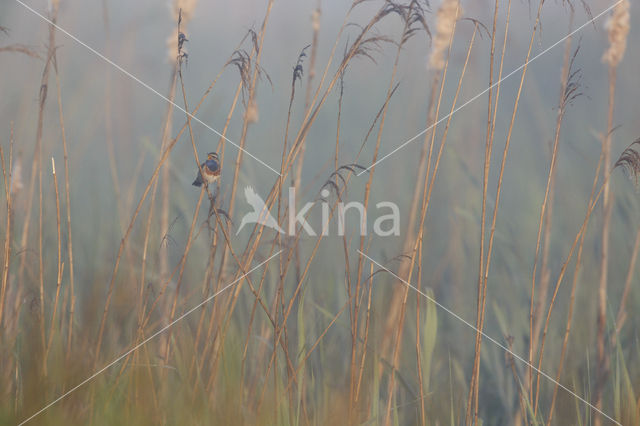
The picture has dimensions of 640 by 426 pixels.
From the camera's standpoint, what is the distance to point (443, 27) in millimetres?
1707

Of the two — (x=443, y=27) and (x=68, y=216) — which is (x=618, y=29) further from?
(x=68, y=216)

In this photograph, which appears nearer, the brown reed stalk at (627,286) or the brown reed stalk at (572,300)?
the brown reed stalk at (572,300)

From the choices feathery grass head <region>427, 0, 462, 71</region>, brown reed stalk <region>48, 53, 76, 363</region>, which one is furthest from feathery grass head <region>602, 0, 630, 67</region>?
brown reed stalk <region>48, 53, 76, 363</region>

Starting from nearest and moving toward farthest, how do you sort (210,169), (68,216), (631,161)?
(631,161) < (210,169) < (68,216)

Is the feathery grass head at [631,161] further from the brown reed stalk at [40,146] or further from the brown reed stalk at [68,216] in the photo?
the brown reed stalk at [40,146]

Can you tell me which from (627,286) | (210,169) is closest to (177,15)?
Answer: (210,169)

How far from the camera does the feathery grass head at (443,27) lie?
170 centimetres

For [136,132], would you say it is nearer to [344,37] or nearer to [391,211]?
[344,37]

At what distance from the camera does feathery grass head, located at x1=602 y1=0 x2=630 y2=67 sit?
1737 mm

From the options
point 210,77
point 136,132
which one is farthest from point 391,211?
point 136,132

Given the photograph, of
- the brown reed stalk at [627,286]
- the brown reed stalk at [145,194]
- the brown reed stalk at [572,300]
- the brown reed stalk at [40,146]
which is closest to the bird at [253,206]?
the brown reed stalk at [145,194]

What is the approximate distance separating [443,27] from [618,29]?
1.64 feet

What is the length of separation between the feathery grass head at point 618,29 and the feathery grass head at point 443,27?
0.44 m

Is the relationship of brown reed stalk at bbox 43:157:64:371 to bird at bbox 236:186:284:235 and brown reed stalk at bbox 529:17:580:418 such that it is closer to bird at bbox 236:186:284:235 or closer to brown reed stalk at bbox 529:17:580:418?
bird at bbox 236:186:284:235
